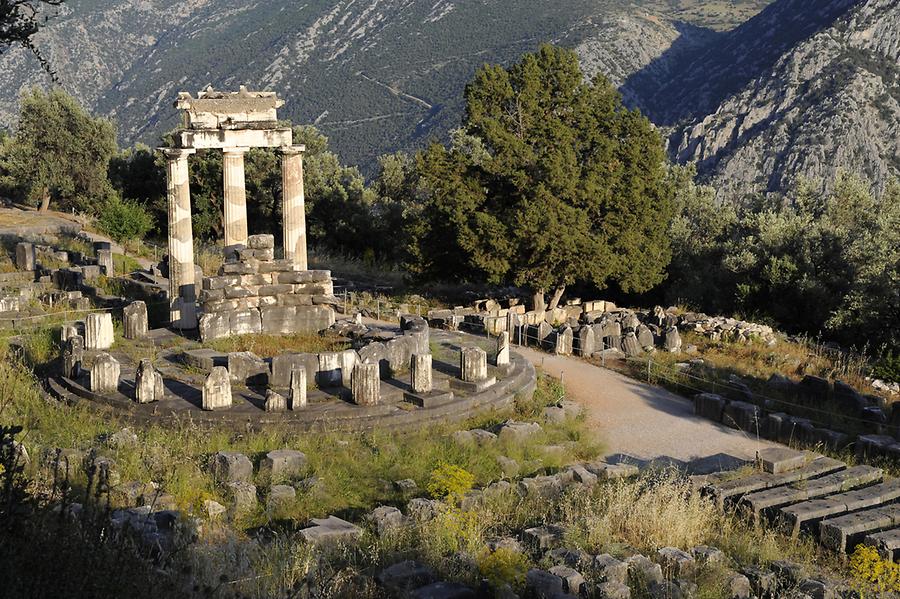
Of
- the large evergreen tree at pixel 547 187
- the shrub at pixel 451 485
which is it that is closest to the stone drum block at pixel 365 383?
the shrub at pixel 451 485

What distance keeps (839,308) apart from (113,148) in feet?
117

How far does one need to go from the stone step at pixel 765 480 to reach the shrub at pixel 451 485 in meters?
3.43

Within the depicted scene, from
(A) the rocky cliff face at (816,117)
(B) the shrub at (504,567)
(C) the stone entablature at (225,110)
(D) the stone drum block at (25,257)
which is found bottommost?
(B) the shrub at (504,567)

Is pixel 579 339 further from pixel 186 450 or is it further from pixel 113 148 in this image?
pixel 113 148

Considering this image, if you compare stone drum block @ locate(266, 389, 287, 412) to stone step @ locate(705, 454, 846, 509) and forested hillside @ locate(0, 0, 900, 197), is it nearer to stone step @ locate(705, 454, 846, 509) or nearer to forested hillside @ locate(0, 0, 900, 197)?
stone step @ locate(705, 454, 846, 509)

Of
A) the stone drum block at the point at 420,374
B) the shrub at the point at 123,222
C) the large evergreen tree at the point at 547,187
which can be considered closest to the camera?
the stone drum block at the point at 420,374

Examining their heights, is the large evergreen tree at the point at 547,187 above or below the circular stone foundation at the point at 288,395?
above

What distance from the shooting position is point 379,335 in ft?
65.9

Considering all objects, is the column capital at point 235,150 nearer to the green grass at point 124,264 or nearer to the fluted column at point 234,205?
the fluted column at point 234,205

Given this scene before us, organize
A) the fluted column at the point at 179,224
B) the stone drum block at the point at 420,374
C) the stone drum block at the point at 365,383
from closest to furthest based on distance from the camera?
the stone drum block at the point at 365,383 → the stone drum block at the point at 420,374 → the fluted column at the point at 179,224

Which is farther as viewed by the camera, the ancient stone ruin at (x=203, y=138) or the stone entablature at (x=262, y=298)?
the ancient stone ruin at (x=203, y=138)

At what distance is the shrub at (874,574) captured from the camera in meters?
10.0

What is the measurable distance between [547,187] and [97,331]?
13.9 metres

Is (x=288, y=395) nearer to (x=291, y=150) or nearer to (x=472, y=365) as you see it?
(x=472, y=365)
